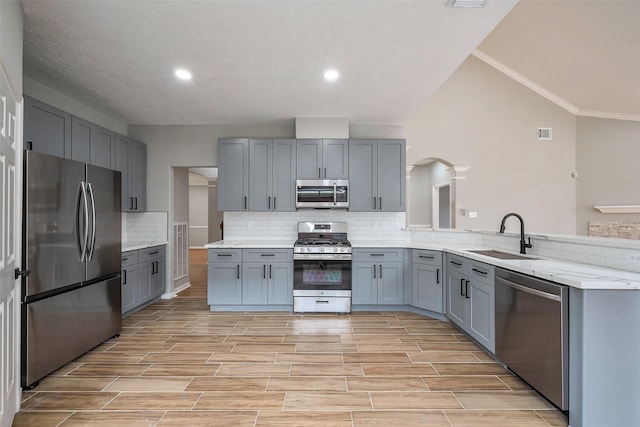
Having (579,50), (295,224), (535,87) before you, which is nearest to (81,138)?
(295,224)

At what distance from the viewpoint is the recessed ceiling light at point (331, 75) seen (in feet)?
10.4

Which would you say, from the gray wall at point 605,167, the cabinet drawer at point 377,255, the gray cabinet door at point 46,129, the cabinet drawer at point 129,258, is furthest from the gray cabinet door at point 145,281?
the gray wall at point 605,167

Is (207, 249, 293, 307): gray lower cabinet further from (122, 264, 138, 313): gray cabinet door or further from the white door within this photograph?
the white door

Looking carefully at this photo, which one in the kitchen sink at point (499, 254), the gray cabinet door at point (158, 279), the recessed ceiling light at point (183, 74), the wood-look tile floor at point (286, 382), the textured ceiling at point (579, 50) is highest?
the textured ceiling at point (579, 50)

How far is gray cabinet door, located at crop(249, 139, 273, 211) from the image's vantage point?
15.0 ft

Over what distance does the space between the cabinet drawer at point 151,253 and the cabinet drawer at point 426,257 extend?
3.56m

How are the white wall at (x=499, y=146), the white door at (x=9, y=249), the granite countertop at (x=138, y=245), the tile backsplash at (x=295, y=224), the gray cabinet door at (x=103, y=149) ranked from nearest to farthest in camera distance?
the white door at (x=9, y=249) → the gray cabinet door at (x=103, y=149) → the granite countertop at (x=138, y=245) → the tile backsplash at (x=295, y=224) → the white wall at (x=499, y=146)

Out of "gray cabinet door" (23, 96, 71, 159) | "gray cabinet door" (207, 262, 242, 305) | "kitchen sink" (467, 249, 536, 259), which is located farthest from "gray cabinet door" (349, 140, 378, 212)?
"gray cabinet door" (23, 96, 71, 159)

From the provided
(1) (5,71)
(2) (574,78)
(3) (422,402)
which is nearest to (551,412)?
(3) (422,402)

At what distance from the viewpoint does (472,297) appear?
312cm

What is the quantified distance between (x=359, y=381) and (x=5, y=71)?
2.98 m

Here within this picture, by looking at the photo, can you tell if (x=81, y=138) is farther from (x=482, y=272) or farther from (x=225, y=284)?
(x=482, y=272)

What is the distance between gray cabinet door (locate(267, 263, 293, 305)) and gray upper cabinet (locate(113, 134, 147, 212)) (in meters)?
2.20

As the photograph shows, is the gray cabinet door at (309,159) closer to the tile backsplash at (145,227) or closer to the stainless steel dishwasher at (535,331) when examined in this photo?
the tile backsplash at (145,227)
